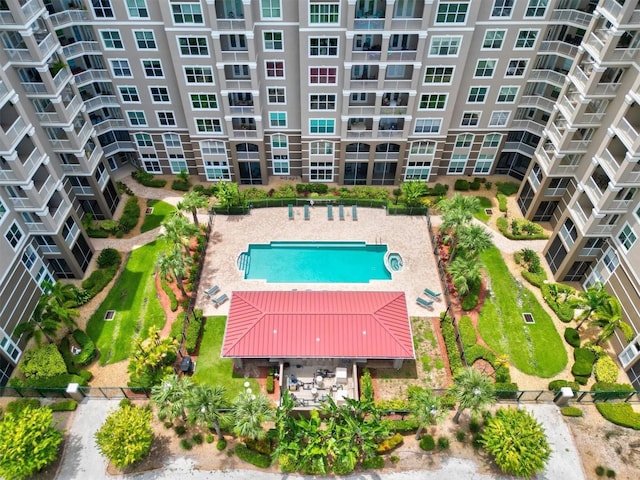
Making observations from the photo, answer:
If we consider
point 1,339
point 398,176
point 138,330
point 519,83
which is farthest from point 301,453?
point 519,83

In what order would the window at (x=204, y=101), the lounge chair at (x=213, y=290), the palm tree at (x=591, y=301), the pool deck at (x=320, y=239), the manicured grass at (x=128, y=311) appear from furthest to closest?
the window at (x=204, y=101), the pool deck at (x=320, y=239), the lounge chair at (x=213, y=290), the manicured grass at (x=128, y=311), the palm tree at (x=591, y=301)

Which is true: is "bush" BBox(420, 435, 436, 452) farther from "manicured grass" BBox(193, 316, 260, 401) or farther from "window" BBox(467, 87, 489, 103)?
"window" BBox(467, 87, 489, 103)

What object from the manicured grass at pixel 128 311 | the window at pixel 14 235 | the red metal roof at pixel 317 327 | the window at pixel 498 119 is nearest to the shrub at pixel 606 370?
the red metal roof at pixel 317 327

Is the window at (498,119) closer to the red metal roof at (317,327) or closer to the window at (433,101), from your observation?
the window at (433,101)

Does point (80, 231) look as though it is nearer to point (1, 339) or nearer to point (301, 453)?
point (1, 339)

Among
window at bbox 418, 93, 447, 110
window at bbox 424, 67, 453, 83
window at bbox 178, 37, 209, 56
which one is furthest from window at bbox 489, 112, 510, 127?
window at bbox 178, 37, 209, 56

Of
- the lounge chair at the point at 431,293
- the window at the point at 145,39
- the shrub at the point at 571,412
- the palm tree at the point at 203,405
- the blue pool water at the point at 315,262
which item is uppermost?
the window at the point at 145,39

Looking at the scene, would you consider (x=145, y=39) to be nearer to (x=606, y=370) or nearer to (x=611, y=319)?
(x=611, y=319)
